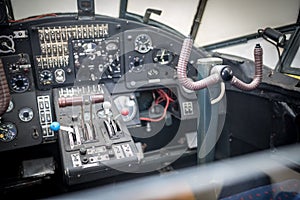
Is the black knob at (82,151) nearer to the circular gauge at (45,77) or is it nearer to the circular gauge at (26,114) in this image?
the circular gauge at (26,114)

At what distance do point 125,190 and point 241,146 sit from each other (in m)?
0.95

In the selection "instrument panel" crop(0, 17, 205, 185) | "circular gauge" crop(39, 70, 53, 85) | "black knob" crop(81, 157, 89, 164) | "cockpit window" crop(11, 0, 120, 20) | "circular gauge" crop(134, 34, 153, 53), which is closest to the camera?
"black knob" crop(81, 157, 89, 164)

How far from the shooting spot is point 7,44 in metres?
1.65

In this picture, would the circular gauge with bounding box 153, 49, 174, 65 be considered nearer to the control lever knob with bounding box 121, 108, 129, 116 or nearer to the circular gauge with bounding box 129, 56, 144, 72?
the circular gauge with bounding box 129, 56, 144, 72

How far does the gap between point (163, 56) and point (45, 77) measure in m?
0.75

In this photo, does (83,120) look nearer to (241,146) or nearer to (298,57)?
(241,146)

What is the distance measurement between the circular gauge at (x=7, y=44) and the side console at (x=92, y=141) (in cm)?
36

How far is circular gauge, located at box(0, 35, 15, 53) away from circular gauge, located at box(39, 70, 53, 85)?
20 centimetres

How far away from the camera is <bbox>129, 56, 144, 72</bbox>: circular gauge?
6.26ft

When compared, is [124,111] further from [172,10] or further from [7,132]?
[172,10]

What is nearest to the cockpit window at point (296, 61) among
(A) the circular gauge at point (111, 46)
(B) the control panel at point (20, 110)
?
(A) the circular gauge at point (111, 46)

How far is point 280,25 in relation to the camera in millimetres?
3023

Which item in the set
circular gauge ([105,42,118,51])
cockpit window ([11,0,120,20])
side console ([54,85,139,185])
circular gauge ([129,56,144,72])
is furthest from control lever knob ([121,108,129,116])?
cockpit window ([11,0,120,20])

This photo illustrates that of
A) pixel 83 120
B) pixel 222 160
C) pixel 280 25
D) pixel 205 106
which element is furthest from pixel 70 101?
pixel 280 25
